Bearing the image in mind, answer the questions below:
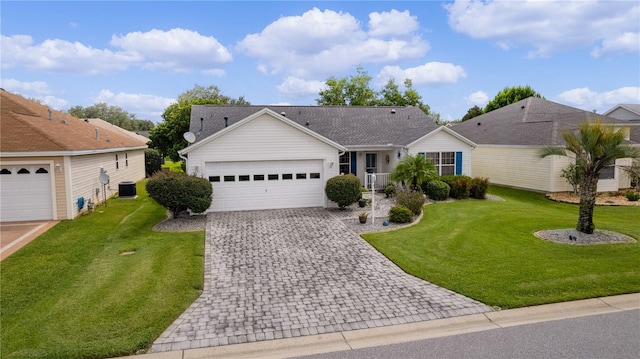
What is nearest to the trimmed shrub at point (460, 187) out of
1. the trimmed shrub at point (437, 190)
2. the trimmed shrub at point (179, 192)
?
the trimmed shrub at point (437, 190)

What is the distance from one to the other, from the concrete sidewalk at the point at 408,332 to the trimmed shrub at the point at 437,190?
37.7 feet

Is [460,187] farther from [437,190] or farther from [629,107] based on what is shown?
[629,107]

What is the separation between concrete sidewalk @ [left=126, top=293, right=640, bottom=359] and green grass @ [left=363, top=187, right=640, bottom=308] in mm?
293

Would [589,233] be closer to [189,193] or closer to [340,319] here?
[340,319]

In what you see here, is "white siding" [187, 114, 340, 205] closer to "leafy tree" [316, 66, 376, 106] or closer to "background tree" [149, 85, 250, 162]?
"background tree" [149, 85, 250, 162]

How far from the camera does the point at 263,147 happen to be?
1728cm

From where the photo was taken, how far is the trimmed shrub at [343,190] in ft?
55.0

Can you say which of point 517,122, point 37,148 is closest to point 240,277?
point 37,148

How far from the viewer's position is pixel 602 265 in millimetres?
9602

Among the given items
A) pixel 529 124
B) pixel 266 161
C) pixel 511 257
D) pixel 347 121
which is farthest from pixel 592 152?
pixel 347 121

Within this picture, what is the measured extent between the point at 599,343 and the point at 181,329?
6.71 meters

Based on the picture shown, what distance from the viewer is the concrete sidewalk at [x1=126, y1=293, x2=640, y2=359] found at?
6051mm

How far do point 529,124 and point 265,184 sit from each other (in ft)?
59.6

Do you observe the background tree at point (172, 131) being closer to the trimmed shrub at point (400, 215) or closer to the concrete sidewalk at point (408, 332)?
the trimmed shrub at point (400, 215)
